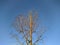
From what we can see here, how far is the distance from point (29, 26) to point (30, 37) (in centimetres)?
148

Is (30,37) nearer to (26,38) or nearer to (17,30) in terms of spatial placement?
(26,38)

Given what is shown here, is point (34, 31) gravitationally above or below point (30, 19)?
below

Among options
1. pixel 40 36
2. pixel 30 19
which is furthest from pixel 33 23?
pixel 40 36

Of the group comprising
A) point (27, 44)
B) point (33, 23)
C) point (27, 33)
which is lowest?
point (27, 44)

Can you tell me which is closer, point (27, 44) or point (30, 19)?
point (27, 44)

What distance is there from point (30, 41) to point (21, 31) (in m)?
1.76

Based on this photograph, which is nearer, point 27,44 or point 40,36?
point 27,44

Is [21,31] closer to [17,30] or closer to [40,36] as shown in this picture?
[17,30]

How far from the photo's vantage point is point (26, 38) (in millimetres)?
17609

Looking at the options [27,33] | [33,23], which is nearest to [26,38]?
[27,33]

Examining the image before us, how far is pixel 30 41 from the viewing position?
1722cm

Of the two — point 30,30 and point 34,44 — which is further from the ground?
point 30,30

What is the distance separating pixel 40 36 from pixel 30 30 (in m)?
1.83

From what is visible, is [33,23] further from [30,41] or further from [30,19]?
[30,41]
